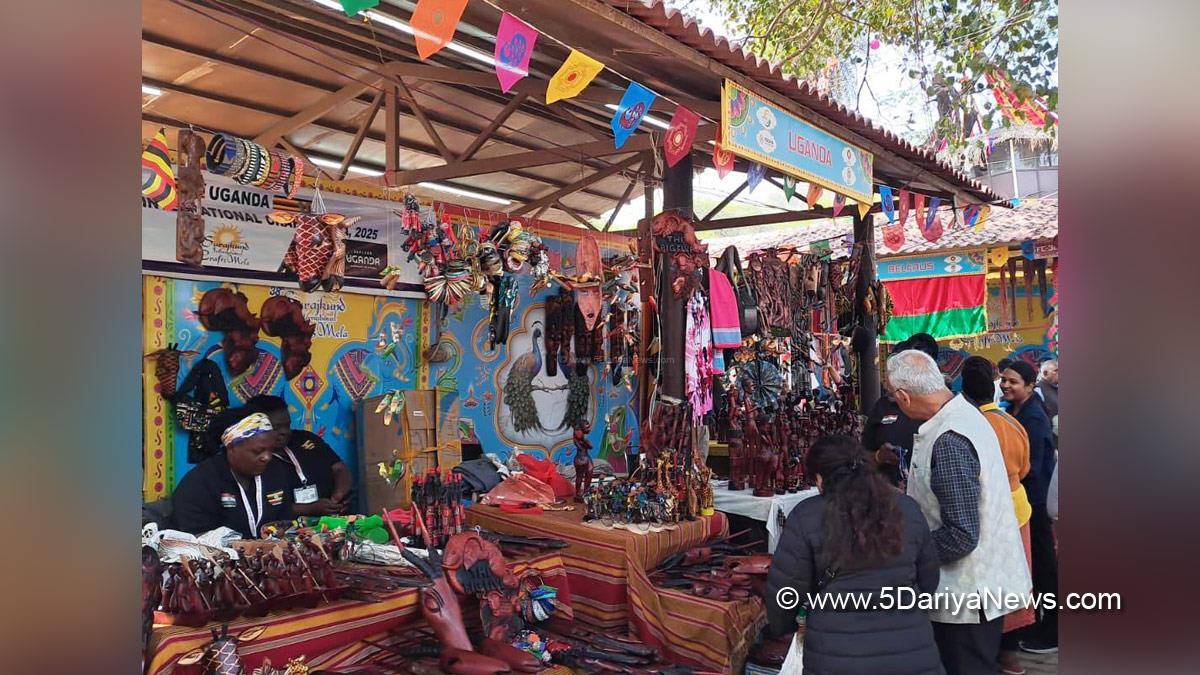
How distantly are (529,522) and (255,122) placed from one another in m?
4.55

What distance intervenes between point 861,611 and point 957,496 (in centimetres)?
70

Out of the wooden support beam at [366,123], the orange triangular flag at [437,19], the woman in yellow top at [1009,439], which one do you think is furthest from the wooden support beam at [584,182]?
the orange triangular flag at [437,19]

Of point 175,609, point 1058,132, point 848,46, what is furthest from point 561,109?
point 848,46

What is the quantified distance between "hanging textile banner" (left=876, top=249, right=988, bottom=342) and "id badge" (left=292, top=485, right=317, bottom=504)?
8.91 meters

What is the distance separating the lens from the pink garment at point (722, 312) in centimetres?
543

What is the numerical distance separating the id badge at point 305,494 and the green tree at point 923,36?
843 cm

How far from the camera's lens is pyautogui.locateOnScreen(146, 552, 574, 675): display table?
9.55 ft

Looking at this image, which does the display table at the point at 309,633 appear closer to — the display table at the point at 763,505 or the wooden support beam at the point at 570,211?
the display table at the point at 763,505

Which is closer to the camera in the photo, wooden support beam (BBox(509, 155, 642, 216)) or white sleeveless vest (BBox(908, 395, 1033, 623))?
white sleeveless vest (BBox(908, 395, 1033, 623))

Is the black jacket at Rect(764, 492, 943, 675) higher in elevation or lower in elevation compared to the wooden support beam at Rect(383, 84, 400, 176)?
lower

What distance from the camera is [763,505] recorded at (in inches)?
206

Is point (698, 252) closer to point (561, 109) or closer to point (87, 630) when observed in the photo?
point (561, 109)

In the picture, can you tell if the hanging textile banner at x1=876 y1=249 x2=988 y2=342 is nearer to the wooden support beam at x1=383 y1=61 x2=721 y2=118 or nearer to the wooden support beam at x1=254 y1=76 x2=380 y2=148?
the wooden support beam at x1=383 y1=61 x2=721 y2=118

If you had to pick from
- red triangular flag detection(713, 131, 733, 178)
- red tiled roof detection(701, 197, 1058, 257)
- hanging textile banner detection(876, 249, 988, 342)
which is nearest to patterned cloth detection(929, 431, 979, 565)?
red triangular flag detection(713, 131, 733, 178)
